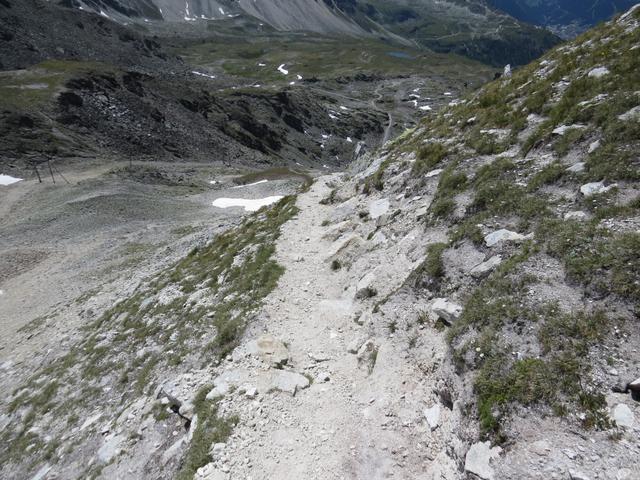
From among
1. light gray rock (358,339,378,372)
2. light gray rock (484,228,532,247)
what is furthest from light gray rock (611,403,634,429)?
light gray rock (358,339,378,372)

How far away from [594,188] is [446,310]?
5434mm

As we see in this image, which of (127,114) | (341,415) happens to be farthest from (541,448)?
(127,114)

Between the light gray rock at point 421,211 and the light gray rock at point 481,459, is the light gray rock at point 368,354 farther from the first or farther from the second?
the light gray rock at point 421,211

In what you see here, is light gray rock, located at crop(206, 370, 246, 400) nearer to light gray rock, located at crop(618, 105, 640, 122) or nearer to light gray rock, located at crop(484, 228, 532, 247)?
light gray rock, located at crop(484, 228, 532, 247)

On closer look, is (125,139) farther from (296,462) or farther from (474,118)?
(296,462)

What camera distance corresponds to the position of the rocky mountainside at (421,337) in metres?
7.57

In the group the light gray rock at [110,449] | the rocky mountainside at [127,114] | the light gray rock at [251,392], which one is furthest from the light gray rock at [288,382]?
the rocky mountainside at [127,114]

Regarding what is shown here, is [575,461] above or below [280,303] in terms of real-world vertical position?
above

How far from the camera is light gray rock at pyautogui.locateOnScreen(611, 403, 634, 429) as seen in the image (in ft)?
21.6

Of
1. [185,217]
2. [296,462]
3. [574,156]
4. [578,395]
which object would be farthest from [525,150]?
[185,217]

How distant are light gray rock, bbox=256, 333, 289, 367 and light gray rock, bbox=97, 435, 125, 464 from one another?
4.80 m

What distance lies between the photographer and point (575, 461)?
649 cm

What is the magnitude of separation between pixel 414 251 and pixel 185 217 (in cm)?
3664

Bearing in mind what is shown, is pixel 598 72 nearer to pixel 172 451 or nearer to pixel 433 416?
pixel 433 416
